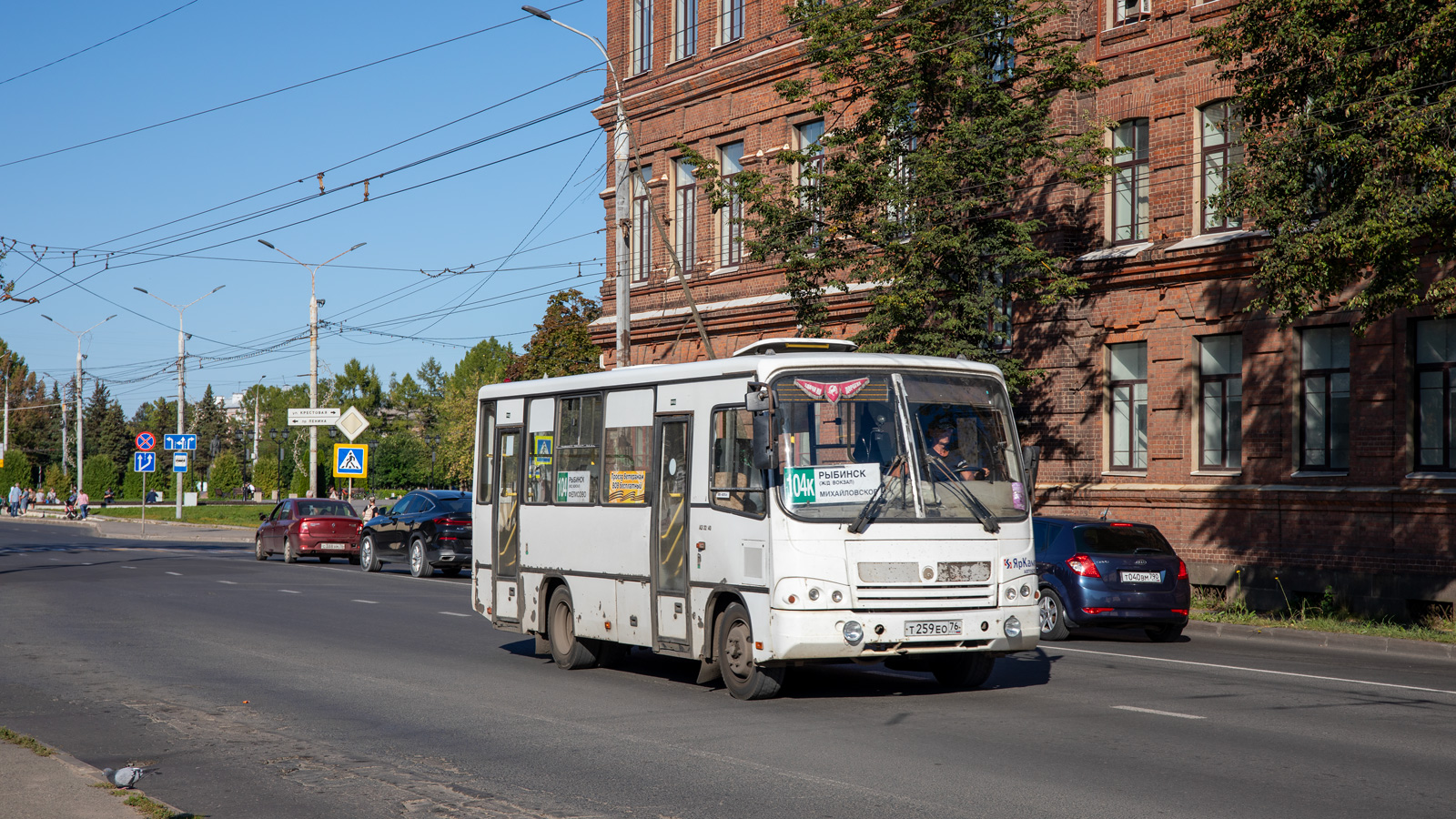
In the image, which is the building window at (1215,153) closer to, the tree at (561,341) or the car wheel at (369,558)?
the car wheel at (369,558)

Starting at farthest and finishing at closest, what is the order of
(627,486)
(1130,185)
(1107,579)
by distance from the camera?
(1130,185) → (1107,579) → (627,486)

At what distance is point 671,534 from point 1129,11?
16923mm

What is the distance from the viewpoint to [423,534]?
29.0 m

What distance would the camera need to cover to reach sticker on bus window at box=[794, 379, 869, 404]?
10867 mm

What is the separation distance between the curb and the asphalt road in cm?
51

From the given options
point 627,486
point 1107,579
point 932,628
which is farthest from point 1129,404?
point 932,628

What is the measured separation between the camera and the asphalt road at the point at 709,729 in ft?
24.1

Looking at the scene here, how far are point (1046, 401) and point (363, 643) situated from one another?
14.4 metres

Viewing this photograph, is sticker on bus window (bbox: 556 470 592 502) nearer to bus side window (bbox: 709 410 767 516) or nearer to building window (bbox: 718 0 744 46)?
bus side window (bbox: 709 410 767 516)

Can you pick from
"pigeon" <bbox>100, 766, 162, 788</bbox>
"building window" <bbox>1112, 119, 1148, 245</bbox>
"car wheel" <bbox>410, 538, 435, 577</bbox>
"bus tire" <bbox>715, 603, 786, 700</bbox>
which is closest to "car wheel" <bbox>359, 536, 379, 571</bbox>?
"car wheel" <bbox>410, 538, 435, 577</bbox>

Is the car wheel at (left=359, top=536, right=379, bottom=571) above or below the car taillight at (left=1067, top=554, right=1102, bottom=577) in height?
below

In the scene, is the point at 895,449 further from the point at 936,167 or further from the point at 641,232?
the point at 641,232

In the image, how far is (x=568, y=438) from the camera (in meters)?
13.5

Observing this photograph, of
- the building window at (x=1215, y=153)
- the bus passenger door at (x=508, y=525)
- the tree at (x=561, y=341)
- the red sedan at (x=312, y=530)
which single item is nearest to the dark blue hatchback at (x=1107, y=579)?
the bus passenger door at (x=508, y=525)
